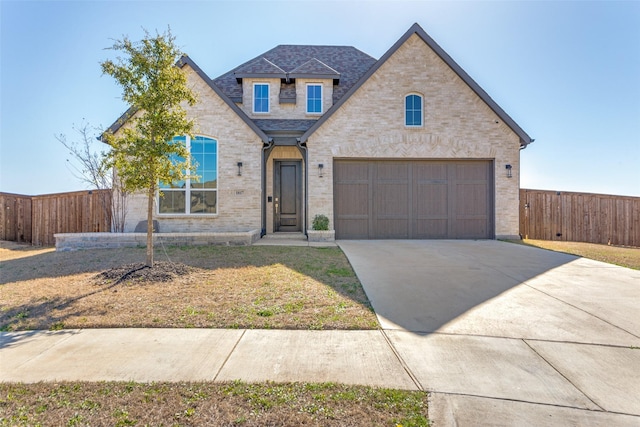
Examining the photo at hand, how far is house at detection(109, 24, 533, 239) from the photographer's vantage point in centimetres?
1129

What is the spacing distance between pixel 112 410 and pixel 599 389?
13.8 ft

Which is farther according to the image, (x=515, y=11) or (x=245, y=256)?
(x=515, y=11)

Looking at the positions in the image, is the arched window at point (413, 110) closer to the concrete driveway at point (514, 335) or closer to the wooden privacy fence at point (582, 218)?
the wooden privacy fence at point (582, 218)

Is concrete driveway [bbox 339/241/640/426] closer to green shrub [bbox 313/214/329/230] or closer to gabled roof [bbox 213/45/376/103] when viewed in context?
green shrub [bbox 313/214/329/230]

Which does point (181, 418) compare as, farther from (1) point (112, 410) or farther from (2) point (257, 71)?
(2) point (257, 71)

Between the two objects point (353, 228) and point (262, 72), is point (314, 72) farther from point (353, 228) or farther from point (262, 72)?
point (353, 228)

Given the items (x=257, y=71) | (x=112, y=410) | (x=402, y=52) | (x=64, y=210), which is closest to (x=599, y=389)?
(x=112, y=410)

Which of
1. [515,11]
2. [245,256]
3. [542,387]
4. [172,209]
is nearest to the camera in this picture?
[542,387]

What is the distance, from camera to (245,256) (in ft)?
26.7

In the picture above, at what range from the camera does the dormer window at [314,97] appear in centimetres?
1309

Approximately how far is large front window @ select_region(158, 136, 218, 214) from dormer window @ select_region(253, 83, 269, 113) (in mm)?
2763

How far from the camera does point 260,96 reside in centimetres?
1298

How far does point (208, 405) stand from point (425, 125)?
11.1 m

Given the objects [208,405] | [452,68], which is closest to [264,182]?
[452,68]
